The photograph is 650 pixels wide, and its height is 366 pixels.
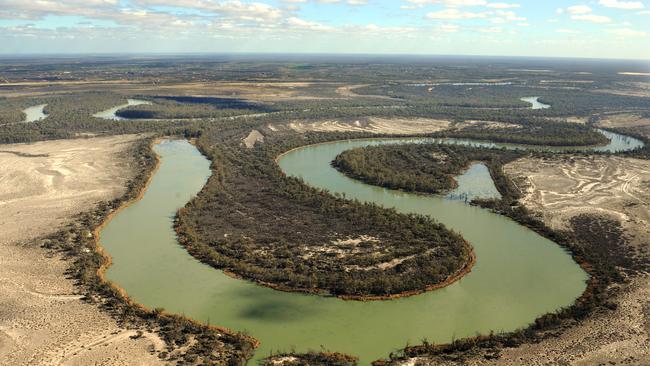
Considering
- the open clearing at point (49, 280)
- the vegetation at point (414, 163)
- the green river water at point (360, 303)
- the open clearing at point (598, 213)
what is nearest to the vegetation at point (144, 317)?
the open clearing at point (49, 280)

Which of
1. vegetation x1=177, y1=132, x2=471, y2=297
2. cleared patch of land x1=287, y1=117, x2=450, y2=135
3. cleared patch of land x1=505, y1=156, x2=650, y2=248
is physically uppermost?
cleared patch of land x1=287, y1=117, x2=450, y2=135

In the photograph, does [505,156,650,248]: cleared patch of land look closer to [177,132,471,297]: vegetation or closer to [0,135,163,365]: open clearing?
[177,132,471,297]: vegetation

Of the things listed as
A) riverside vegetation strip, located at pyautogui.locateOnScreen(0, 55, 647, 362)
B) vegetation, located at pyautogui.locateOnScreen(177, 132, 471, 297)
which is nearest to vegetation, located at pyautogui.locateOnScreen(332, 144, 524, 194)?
riverside vegetation strip, located at pyautogui.locateOnScreen(0, 55, 647, 362)

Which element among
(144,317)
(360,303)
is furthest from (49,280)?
(360,303)

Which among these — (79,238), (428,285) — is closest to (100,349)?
(79,238)

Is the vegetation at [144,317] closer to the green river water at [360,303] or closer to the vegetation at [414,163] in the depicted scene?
the green river water at [360,303]

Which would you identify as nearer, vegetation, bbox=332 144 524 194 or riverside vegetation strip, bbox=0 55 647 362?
vegetation, bbox=332 144 524 194

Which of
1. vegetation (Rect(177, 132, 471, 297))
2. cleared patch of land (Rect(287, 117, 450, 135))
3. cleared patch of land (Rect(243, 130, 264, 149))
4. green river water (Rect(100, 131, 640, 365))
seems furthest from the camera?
cleared patch of land (Rect(287, 117, 450, 135))
